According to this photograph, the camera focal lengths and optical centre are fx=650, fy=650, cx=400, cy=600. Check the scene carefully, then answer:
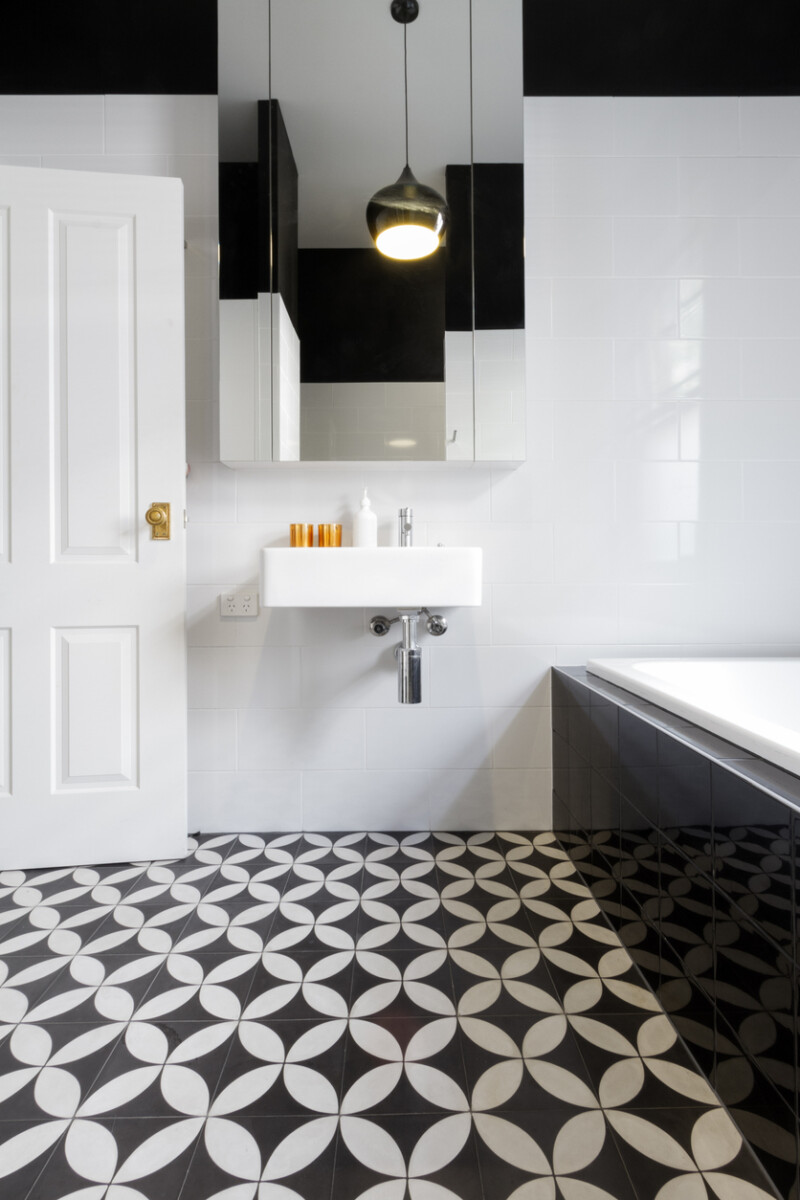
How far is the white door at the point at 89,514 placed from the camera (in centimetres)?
182

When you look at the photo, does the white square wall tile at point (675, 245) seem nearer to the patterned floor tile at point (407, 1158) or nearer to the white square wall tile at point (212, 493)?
the white square wall tile at point (212, 493)

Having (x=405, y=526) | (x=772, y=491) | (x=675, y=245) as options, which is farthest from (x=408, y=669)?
(x=675, y=245)

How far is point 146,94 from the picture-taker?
2.02 m

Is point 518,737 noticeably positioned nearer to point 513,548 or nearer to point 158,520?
point 513,548

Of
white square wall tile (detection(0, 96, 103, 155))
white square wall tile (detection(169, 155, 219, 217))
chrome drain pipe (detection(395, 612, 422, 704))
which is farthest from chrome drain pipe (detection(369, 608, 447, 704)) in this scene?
white square wall tile (detection(0, 96, 103, 155))

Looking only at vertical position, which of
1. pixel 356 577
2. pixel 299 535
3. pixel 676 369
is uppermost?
pixel 676 369

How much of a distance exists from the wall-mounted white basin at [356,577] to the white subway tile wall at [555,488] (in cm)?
30

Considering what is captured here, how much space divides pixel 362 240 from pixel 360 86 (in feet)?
1.41

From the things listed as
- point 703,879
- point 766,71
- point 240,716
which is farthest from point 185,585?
point 766,71

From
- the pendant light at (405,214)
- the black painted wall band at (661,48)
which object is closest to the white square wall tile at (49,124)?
the pendant light at (405,214)

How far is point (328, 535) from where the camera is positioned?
1.93m

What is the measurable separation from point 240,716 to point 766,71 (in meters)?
2.55

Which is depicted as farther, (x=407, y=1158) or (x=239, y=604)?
(x=239, y=604)

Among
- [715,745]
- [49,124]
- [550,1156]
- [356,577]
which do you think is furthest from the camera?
[49,124]
